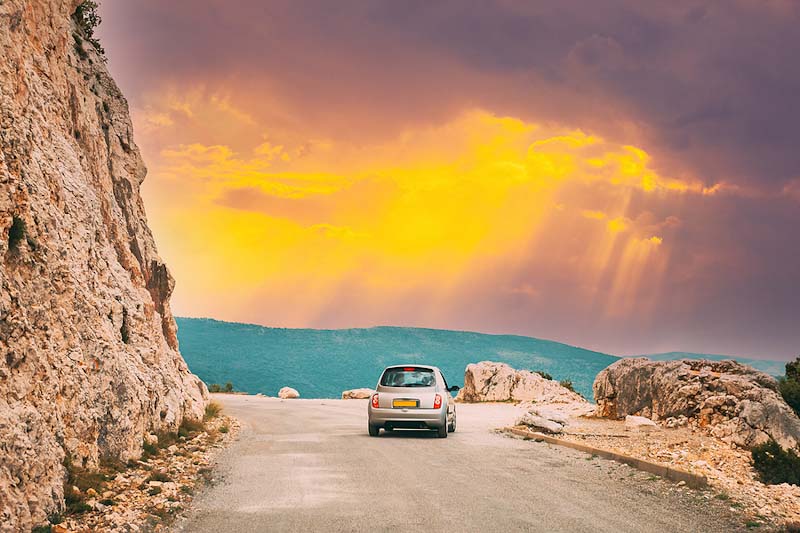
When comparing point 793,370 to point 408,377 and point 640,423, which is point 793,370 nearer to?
point 640,423

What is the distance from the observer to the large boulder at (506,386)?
145ft

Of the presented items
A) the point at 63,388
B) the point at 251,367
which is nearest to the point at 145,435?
the point at 63,388

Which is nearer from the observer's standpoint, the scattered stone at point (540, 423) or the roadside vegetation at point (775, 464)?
the roadside vegetation at point (775, 464)

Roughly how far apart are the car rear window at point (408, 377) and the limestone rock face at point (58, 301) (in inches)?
219

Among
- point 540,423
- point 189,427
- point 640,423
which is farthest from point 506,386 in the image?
point 189,427

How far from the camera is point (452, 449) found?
16125 mm

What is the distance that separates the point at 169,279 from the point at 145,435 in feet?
37.1

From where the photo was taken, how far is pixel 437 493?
34.1 ft

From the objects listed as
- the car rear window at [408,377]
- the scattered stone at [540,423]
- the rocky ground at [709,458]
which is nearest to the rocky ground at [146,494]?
the car rear window at [408,377]

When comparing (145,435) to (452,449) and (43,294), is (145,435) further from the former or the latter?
(452,449)

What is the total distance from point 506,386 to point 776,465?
31.6 m

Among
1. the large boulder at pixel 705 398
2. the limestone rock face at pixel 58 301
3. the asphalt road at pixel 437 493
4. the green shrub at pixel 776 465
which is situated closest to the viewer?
the limestone rock face at pixel 58 301

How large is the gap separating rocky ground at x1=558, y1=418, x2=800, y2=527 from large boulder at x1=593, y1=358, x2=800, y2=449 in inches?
26.2

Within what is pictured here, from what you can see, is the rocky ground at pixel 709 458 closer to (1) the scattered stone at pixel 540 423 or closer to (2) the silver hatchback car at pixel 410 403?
(1) the scattered stone at pixel 540 423
